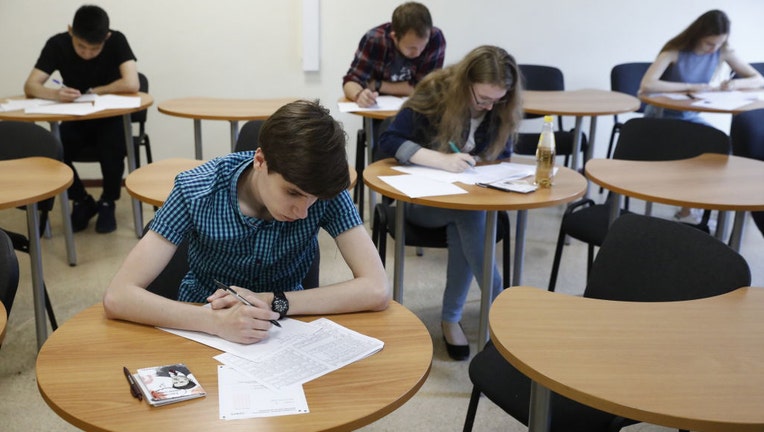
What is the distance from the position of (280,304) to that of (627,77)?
13.5 ft

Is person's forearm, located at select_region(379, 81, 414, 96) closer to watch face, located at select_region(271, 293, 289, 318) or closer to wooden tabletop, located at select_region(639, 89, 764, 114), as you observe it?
wooden tabletop, located at select_region(639, 89, 764, 114)

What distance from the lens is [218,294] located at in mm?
1544

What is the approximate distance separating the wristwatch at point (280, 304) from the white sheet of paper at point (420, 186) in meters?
1.01

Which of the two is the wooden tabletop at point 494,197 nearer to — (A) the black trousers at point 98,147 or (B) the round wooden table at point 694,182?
(B) the round wooden table at point 694,182

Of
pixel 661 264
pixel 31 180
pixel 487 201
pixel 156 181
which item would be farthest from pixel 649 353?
pixel 31 180

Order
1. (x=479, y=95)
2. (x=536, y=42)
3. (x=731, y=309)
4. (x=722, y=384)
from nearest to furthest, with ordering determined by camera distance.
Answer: (x=722, y=384), (x=731, y=309), (x=479, y=95), (x=536, y=42)

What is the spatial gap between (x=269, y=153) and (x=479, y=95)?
1432mm

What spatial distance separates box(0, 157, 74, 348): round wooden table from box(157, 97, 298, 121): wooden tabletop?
1015 millimetres

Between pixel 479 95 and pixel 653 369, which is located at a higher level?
pixel 479 95

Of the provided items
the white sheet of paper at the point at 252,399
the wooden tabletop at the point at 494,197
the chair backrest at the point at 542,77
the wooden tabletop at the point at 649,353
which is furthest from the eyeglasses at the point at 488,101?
the chair backrest at the point at 542,77

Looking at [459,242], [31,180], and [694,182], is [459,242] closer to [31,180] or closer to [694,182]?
[694,182]

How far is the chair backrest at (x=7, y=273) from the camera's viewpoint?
1831 millimetres

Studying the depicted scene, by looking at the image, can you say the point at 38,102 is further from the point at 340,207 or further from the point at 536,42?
the point at 536,42

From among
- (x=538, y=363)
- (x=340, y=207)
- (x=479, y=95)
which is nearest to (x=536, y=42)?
(x=479, y=95)
